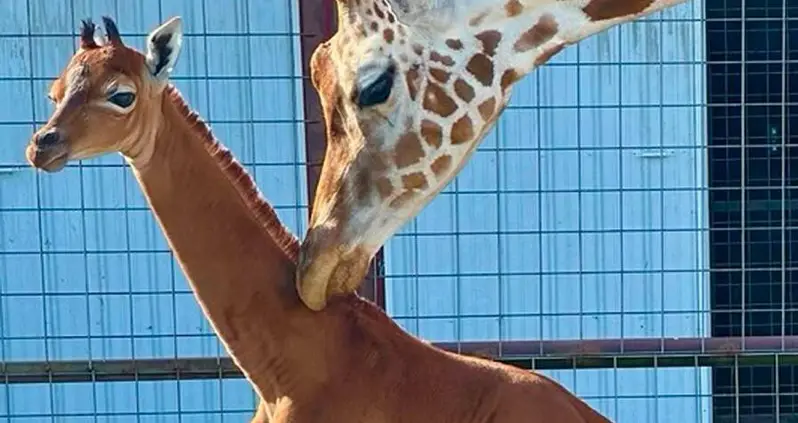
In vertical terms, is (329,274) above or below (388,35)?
below

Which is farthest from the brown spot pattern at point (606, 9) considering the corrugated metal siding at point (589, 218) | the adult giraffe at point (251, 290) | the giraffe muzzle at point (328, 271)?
the corrugated metal siding at point (589, 218)

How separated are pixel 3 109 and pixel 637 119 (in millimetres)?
2533

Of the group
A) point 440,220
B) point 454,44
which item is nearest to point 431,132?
point 454,44

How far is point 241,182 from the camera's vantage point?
2.53m

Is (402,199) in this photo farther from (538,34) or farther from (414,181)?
Answer: (538,34)

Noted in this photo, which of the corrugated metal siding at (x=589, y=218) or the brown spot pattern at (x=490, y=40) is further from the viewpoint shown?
the corrugated metal siding at (x=589, y=218)

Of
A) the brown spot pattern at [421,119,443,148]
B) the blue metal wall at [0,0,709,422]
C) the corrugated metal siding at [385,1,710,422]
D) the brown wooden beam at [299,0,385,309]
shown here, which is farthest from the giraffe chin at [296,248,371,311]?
the corrugated metal siding at [385,1,710,422]

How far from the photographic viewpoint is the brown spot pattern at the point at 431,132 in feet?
6.72

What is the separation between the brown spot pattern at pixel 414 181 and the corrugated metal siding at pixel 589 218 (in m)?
2.55

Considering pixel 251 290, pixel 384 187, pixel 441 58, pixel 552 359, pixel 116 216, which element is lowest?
pixel 552 359

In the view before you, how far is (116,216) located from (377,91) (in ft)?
9.84

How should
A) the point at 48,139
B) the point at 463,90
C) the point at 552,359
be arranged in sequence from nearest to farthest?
the point at 463,90 → the point at 48,139 → the point at 552,359

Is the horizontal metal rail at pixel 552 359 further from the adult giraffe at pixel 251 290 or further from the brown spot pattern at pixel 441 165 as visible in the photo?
the brown spot pattern at pixel 441 165

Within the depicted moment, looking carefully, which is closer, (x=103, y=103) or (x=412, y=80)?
(x=412, y=80)
